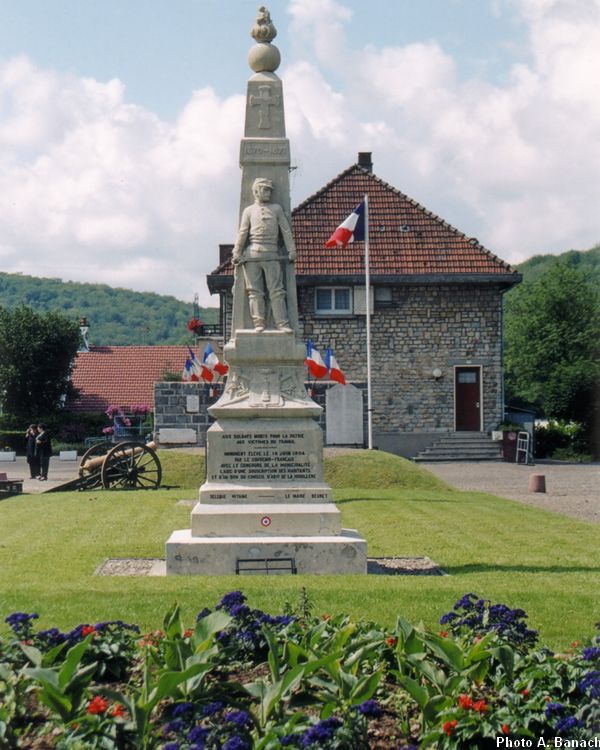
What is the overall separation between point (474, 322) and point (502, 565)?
24.5m

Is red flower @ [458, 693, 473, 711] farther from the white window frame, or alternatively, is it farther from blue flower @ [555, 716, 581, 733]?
the white window frame

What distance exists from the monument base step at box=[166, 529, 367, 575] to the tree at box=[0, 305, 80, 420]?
38820 mm

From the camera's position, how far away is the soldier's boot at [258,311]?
1122cm

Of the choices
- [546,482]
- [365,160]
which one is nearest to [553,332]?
[365,160]

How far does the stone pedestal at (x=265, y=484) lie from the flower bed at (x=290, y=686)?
148 inches

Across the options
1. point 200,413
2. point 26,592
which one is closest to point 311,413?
point 26,592

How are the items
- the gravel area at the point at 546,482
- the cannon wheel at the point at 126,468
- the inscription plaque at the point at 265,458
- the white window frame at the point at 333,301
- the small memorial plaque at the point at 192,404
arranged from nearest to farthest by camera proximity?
the inscription plaque at the point at 265,458 → the gravel area at the point at 546,482 → the cannon wheel at the point at 126,468 → the small memorial plaque at the point at 192,404 → the white window frame at the point at 333,301

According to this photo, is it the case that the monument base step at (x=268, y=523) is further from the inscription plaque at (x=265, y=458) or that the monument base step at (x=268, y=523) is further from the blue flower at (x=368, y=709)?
the blue flower at (x=368, y=709)

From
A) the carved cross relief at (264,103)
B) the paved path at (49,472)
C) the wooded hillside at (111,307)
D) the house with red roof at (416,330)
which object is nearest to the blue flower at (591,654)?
the carved cross relief at (264,103)

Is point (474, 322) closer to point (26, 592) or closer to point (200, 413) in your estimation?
point (200, 413)

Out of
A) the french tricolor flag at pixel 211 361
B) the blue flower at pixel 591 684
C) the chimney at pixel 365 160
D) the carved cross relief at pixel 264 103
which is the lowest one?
the blue flower at pixel 591 684

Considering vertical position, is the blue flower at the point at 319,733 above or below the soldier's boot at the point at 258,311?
below

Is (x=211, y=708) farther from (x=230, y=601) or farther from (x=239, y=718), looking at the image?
(x=230, y=601)

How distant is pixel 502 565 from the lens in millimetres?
10898
